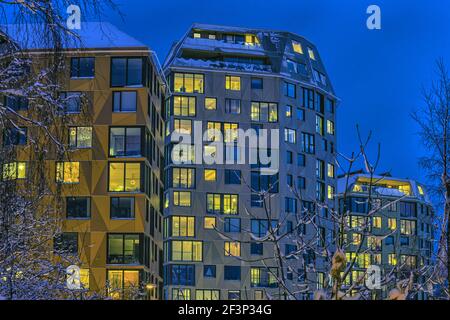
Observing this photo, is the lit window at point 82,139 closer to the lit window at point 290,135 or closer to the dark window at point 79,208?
the dark window at point 79,208

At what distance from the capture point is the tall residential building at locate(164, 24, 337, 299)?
3093 inches

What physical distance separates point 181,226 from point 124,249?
25.0m

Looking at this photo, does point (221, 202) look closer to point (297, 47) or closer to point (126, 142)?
point (297, 47)

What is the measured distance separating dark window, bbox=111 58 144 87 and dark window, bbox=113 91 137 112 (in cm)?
63

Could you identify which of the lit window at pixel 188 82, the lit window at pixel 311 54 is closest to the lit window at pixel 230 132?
the lit window at pixel 188 82

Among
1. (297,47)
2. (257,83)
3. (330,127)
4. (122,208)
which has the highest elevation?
(297,47)

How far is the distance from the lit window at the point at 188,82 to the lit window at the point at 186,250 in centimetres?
1532

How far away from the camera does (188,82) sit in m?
82.8

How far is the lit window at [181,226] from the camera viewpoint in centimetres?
7925

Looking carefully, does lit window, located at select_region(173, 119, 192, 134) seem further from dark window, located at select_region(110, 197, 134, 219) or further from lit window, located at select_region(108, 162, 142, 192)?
dark window, located at select_region(110, 197, 134, 219)

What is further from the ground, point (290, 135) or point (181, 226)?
point (290, 135)

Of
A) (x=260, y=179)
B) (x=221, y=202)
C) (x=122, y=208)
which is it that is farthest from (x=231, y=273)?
(x=122, y=208)

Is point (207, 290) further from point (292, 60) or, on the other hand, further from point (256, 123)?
point (292, 60)

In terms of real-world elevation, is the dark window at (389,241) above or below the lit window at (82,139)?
below
